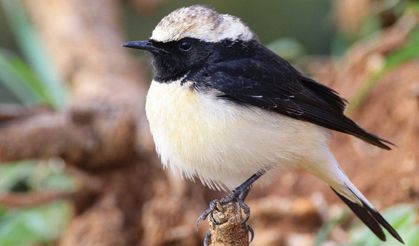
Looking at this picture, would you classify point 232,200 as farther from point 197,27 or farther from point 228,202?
point 197,27

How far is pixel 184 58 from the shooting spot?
12.7 ft

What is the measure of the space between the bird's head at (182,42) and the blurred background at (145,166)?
1239mm

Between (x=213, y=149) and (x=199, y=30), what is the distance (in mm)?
532

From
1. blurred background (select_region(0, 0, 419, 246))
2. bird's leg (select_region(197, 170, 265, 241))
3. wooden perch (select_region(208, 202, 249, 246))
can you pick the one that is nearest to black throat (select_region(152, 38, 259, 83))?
bird's leg (select_region(197, 170, 265, 241))

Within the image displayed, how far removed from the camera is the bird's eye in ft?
12.7

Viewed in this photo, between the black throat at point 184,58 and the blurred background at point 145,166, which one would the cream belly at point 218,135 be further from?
the blurred background at point 145,166

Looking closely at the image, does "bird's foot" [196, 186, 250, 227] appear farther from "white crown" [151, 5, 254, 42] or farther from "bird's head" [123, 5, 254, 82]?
"white crown" [151, 5, 254, 42]

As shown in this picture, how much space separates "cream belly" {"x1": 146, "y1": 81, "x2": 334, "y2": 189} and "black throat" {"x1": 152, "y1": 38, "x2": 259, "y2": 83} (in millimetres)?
58

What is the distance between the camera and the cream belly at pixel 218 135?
3670mm

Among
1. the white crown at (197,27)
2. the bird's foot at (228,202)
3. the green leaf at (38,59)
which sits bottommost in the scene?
the bird's foot at (228,202)

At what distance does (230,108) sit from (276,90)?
0.90 ft

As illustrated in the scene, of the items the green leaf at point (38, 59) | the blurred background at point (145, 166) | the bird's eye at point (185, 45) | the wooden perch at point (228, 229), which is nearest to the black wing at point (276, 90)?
the bird's eye at point (185, 45)

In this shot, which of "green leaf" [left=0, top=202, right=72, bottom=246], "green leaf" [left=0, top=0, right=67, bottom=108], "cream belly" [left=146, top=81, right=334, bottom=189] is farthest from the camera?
"green leaf" [left=0, top=0, right=67, bottom=108]

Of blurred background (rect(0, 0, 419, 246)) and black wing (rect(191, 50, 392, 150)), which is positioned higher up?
blurred background (rect(0, 0, 419, 246))
